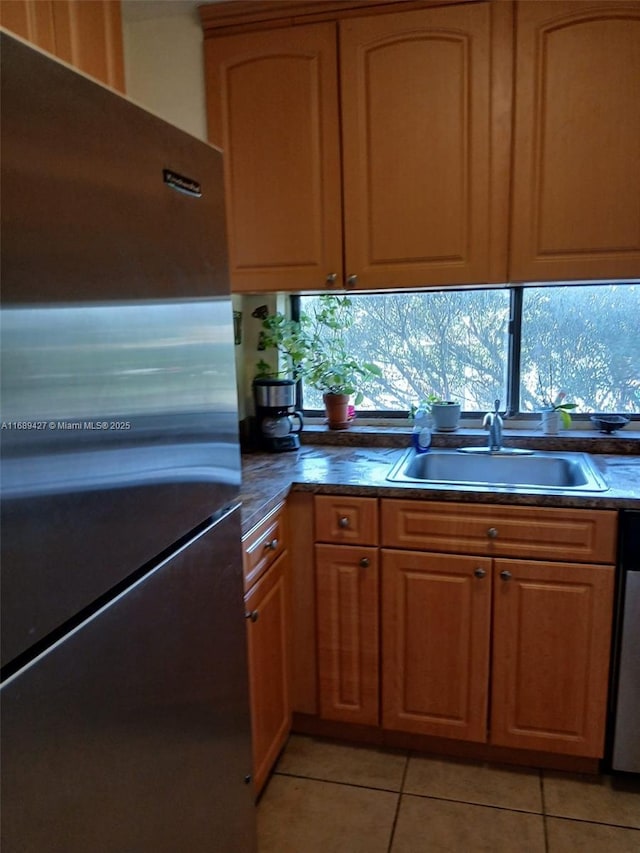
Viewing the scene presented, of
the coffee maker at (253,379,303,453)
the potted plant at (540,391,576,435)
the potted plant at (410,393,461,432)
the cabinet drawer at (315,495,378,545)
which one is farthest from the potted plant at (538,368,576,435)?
the coffee maker at (253,379,303,453)

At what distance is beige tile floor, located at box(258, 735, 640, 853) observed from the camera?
1.69m

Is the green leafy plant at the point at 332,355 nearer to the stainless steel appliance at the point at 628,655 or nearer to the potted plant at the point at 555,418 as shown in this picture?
the potted plant at the point at 555,418

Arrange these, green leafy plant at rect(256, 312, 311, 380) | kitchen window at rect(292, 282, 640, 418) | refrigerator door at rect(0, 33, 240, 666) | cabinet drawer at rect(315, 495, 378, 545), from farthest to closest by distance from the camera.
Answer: green leafy plant at rect(256, 312, 311, 380) → kitchen window at rect(292, 282, 640, 418) → cabinet drawer at rect(315, 495, 378, 545) → refrigerator door at rect(0, 33, 240, 666)

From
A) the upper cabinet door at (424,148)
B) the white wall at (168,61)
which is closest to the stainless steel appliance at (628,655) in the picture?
the upper cabinet door at (424,148)

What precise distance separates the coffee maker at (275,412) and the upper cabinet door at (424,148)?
533mm

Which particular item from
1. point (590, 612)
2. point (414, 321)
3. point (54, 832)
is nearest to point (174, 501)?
point (54, 832)

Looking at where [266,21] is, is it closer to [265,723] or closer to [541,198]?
[541,198]

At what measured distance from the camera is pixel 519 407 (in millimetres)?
2473

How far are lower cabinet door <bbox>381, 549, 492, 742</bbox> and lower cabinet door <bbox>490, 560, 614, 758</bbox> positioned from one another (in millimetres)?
51

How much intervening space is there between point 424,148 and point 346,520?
47.7 inches

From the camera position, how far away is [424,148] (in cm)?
201

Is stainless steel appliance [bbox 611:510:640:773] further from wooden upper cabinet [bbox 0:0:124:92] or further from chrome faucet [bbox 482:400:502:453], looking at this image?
wooden upper cabinet [bbox 0:0:124:92]

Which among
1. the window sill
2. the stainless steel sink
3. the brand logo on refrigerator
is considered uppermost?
the brand logo on refrigerator

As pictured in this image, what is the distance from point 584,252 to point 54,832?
196cm
